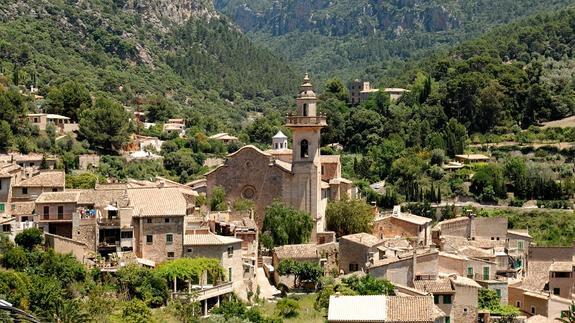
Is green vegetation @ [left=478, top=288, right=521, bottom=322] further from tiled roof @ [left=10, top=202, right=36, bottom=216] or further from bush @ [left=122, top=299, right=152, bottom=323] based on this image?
tiled roof @ [left=10, top=202, right=36, bottom=216]

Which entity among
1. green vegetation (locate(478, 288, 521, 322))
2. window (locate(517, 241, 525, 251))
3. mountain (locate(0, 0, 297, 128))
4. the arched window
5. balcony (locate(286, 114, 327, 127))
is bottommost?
green vegetation (locate(478, 288, 521, 322))

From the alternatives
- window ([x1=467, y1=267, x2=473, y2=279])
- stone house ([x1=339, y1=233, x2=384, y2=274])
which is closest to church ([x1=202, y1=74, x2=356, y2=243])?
stone house ([x1=339, y1=233, x2=384, y2=274])

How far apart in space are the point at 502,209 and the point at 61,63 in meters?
55.4

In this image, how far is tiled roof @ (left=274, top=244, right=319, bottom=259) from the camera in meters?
43.8

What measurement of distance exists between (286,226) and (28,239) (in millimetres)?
13468

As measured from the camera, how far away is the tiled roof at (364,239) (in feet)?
146

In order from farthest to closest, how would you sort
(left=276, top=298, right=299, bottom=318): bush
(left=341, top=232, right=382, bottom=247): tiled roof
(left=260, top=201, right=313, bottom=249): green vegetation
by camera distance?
(left=260, top=201, right=313, bottom=249): green vegetation < (left=341, top=232, right=382, bottom=247): tiled roof < (left=276, top=298, right=299, bottom=318): bush

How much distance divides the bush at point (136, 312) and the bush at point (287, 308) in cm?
567

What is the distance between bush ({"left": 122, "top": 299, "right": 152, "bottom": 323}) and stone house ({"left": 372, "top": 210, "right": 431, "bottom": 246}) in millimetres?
17777

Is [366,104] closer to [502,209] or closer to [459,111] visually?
[459,111]

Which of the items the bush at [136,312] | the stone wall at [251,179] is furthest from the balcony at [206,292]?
the stone wall at [251,179]

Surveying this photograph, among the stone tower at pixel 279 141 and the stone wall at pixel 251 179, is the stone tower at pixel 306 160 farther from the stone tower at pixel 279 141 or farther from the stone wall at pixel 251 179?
the stone tower at pixel 279 141

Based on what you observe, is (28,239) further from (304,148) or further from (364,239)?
(304,148)

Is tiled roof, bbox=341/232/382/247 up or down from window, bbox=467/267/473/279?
up
